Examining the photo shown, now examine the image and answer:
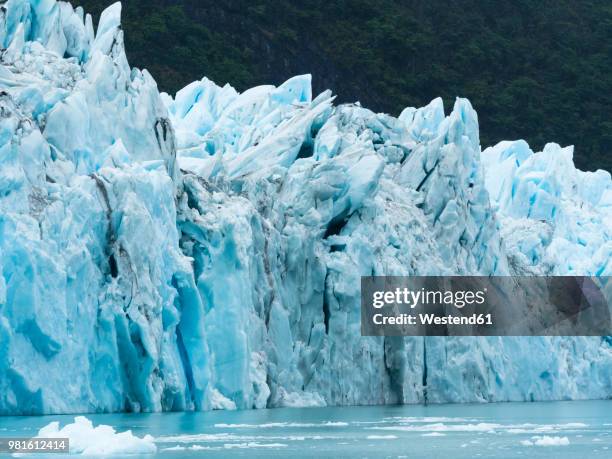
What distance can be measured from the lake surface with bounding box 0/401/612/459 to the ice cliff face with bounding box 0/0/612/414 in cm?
114

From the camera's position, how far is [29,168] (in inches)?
945

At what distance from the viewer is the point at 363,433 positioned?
23047 millimetres

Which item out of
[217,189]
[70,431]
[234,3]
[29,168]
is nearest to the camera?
[70,431]

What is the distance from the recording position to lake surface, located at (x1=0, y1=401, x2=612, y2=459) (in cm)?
1978

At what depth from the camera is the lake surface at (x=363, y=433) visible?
19781 millimetres

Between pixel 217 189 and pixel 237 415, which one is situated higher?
Answer: pixel 217 189

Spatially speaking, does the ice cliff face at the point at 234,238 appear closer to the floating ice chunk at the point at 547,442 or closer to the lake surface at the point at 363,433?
the lake surface at the point at 363,433

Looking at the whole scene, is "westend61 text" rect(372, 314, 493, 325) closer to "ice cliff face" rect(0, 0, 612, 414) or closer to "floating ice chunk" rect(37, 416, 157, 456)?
"ice cliff face" rect(0, 0, 612, 414)

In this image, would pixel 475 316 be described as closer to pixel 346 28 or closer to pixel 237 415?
pixel 237 415

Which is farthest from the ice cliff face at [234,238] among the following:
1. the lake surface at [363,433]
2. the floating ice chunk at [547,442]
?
the floating ice chunk at [547,442]

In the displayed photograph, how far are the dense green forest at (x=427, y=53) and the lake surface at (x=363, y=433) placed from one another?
1347 inches

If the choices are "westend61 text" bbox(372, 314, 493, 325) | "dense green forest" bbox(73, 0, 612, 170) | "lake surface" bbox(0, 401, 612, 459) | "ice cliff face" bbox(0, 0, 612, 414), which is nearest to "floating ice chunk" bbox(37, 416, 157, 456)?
"lake surface" bbox(0, 401, 612, 459)

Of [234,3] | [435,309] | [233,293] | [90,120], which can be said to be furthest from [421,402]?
[234,3]

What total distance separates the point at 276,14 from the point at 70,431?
48.2 m
